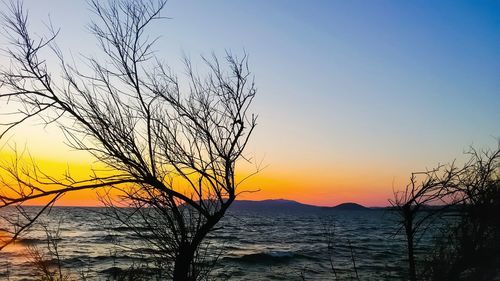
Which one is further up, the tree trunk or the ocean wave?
the tree trunk

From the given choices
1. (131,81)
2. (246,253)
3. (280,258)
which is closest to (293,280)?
(280,258)

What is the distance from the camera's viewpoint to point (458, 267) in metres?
8.98

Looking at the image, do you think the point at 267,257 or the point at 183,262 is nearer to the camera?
the point at 183,262

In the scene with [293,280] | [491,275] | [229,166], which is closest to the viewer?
[229,166]

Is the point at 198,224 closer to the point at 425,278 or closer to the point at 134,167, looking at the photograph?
the point at 134,167

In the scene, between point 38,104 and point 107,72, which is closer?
point 38,104

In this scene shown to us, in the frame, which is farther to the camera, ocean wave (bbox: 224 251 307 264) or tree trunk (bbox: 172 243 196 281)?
ocean wave (bbox: 224 251 307 264)

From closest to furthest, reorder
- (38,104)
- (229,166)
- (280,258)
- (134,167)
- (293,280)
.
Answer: (38,104) → (134,167) → (229,166) → (293,280) → (280,258)

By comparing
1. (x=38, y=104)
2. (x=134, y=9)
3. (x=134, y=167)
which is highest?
(x=134, y=9)

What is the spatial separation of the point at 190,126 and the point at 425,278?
6.93 m

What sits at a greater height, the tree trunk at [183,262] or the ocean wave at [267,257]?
the tree trunk at [183,262]

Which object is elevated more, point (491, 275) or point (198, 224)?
point (198, 224)

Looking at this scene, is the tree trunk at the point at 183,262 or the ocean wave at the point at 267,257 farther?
the ocean wave at the point at 267,257

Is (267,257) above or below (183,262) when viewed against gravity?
below
